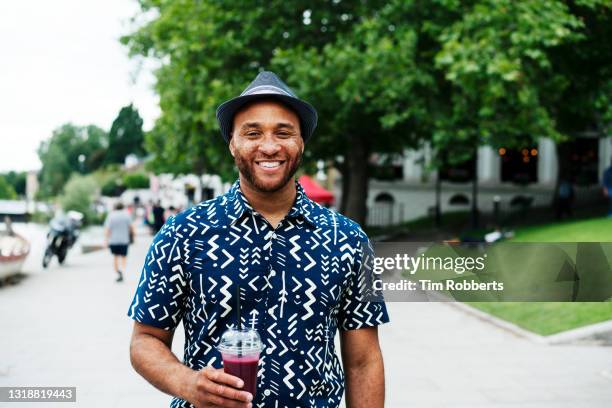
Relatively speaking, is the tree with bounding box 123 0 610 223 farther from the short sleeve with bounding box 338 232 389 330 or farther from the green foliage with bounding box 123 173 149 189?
the green foliage with bounding box 123 173 149 189

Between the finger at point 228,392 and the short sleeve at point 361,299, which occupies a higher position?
the short sleeve at point 361,299

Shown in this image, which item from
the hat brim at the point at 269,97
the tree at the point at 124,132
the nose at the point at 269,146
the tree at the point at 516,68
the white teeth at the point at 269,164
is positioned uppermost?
the tree at the point at 516,68

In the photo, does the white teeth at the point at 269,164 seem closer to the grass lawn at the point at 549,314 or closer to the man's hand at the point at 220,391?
the man's hand at the point at 220,391

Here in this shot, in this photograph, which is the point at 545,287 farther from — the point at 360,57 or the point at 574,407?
the point at 360,57

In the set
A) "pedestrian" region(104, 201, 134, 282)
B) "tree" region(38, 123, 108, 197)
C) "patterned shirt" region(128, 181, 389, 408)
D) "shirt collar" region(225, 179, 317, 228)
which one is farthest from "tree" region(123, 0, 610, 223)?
"tree" region(38, 123, 108, 197)

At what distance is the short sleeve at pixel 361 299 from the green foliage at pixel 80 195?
138 ft

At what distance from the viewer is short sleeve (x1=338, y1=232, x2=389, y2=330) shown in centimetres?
228

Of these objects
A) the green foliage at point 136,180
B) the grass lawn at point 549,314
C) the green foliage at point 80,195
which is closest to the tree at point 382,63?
the grass lawn at point 549,314

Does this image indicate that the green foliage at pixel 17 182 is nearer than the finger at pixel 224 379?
No

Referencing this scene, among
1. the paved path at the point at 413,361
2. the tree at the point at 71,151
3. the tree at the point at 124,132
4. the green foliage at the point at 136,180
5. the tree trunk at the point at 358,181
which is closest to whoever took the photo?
the paved path at the point at 413,361

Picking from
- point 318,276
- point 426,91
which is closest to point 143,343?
point 318,276

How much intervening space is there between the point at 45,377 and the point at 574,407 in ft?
16.6

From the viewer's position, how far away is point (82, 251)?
24641mm

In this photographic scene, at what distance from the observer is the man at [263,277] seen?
2.12 meters
